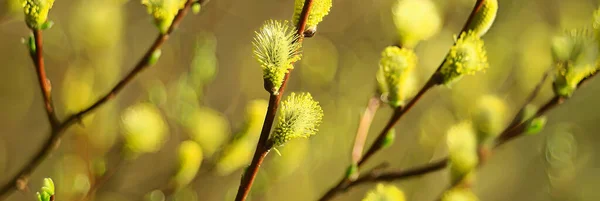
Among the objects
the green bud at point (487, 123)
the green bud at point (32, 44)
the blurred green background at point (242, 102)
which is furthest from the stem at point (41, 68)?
the green bud at point (487, 123)

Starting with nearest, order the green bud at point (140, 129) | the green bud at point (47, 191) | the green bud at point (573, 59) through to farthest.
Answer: the green bud at point (47, 191) → the green bud at point (573, 59) → the green bud at point (140, 129)

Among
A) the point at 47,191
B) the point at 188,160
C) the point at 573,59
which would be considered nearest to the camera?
the point at 47,191

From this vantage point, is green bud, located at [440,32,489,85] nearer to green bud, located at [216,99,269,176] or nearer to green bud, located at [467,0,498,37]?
green bud, located at [467,0,498,37]

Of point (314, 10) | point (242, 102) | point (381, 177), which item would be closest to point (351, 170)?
point (381, 177)

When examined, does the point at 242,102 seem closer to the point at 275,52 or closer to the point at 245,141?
the point at 245,141

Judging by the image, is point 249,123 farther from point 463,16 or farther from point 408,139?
point 463,16

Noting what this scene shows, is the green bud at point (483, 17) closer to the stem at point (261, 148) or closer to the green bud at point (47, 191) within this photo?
the stem at point (261, 148)
